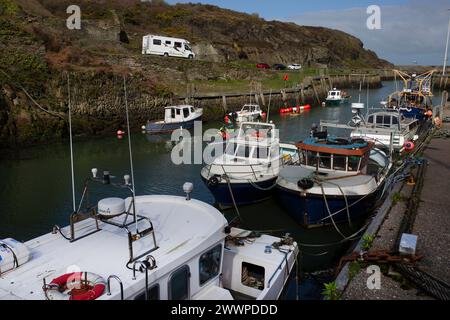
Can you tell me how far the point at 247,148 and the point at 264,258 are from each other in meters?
8.95

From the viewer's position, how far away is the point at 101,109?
33.5 m

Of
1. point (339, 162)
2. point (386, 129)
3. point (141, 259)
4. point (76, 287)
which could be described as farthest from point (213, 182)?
point (386, 129)

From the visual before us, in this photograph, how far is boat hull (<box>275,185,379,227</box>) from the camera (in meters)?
13.3

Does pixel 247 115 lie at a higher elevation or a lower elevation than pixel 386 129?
lower

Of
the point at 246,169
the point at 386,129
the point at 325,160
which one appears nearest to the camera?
the point at 325,160

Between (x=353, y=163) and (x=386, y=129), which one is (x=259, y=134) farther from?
(x=386, y=129)

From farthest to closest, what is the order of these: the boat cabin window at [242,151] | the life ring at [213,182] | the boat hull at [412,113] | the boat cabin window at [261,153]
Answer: the boat hull at [412,113], the boat cabin window at [242,151], the boat cabin window at [261,153], the life ring at [213,182]

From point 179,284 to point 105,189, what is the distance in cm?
1314

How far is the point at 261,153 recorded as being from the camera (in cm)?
1675

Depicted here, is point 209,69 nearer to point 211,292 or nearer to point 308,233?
point 308,233

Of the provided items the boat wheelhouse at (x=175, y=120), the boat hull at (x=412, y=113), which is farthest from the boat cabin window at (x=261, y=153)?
the boat hull at (x=412, y=113)

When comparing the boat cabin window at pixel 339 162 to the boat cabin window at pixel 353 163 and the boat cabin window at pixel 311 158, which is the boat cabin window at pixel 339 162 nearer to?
the boat cabin window at pixel 353 163

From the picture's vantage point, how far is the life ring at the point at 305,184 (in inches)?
523

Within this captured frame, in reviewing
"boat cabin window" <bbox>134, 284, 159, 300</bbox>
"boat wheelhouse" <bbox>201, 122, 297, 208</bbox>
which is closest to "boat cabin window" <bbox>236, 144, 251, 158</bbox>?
"boat wheelhouse" <bbox>201, 122, 297, 208</bbox>
